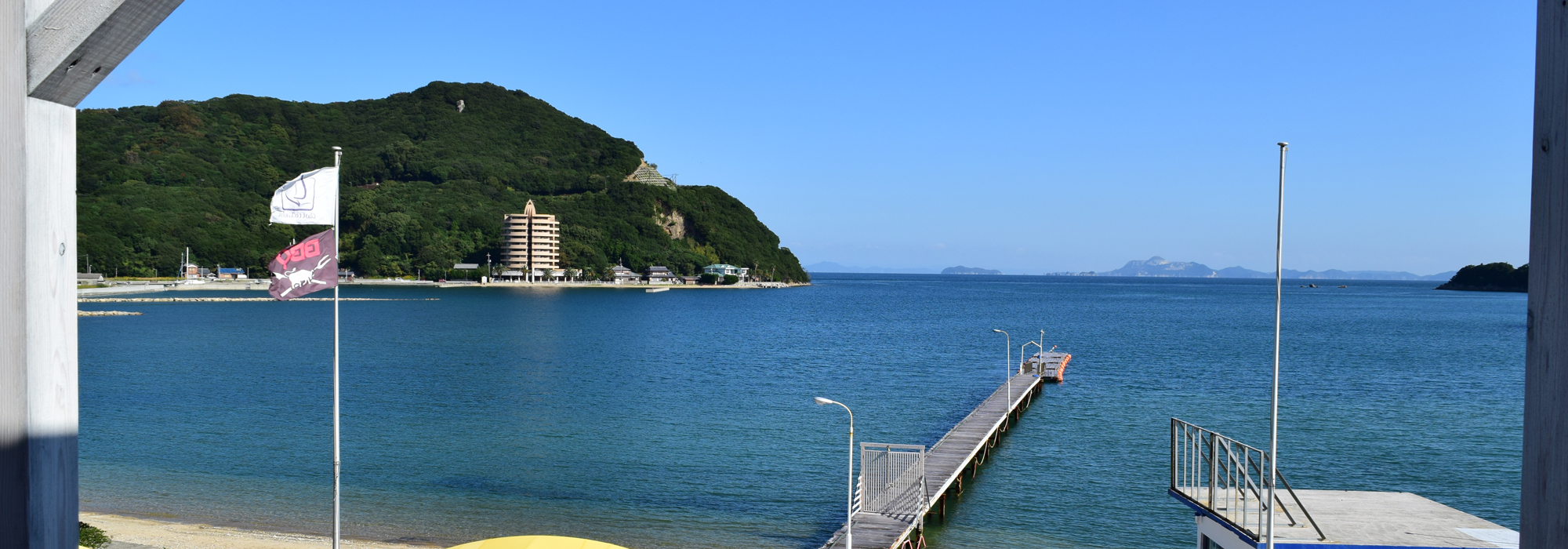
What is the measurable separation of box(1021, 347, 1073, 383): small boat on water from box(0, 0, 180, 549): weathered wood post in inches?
2160

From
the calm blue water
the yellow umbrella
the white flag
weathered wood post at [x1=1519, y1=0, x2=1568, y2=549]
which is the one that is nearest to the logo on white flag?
the white flag

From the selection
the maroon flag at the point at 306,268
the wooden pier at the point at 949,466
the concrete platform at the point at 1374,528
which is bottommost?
the wooden pier at the point at 949,466

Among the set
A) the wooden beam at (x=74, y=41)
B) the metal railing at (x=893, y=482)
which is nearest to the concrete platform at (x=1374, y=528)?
the metal railing at (x=893, y=482)

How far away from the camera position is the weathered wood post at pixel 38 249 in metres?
1.74

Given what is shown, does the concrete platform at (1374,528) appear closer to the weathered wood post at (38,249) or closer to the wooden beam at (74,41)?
the weathered wood post at (38,249)

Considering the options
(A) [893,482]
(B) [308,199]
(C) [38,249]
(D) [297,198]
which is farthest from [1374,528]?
(C) [38,249]

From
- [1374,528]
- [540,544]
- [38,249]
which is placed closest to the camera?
[38,249]

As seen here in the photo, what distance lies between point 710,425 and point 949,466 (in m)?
15.0

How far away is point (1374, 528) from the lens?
1470cm

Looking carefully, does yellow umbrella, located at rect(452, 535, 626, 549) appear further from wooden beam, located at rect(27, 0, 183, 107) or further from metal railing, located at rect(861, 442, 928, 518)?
metal railing, located at rect(861, 442, 928, 518)

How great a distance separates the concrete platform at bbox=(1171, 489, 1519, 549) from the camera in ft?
46.0

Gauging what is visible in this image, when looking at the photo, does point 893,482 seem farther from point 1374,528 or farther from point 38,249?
point 38,249

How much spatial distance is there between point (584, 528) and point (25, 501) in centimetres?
2476

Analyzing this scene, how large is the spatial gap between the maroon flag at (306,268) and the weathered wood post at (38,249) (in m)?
11.7
